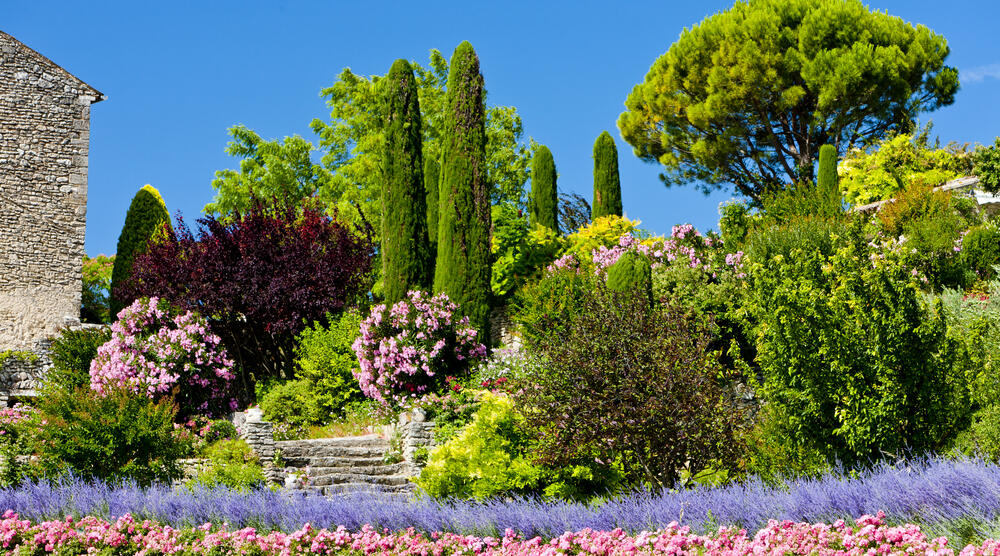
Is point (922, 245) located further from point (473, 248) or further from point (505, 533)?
point (505, 533)

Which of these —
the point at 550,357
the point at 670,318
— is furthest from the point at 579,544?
the point at 670,318

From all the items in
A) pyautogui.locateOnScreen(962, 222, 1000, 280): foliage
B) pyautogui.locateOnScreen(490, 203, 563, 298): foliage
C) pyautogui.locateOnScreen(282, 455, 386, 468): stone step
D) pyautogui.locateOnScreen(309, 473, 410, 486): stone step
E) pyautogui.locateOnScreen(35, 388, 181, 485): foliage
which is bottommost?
pyautogui.locateOnScreen(309, 473, 410, 486): stone step

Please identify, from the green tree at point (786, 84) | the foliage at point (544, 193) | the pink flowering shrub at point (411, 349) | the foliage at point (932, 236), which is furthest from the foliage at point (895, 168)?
the pink flowering shrub at point (411, 349)

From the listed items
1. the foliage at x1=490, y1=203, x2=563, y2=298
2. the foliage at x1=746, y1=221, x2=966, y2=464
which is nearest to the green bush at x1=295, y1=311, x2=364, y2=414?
the foliage at x1=490, y1=203, x2=563, y2=298

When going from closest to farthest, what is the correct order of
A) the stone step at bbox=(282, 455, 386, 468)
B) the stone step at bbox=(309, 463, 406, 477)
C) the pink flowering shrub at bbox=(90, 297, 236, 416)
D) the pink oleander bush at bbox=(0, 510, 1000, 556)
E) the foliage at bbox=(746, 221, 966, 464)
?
the pink oleander bush at bbox=(0, 510, 1000, 556), the foliage at bbox=(746, 221, 966, 464), the stone step at bbox=(309, 463, 406, 477), the stone step at bbox=(282, 455, 386, 468), the pink flowering shrub at bbox=(90, 297, 236, 416)

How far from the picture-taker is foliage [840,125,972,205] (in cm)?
2142

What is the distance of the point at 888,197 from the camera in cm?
2088

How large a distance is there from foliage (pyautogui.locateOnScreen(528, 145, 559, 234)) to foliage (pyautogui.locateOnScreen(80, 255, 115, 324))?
10225mm

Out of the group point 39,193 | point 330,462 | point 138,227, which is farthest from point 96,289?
point 330,462

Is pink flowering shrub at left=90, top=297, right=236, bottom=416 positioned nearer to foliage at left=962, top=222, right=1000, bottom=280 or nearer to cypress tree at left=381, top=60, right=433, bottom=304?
cypress tree at left=381, top=60, right=433, bottom=304

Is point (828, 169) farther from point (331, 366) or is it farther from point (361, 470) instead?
point (361, 470)

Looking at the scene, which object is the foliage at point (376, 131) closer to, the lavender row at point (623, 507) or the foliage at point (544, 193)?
the foliage at point (544, 193)

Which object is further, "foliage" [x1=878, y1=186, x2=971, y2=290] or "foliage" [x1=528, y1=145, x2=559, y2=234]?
"foliage" [x1=528, y1=145, x2=559, y2=234]

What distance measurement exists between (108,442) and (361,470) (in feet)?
10.9
